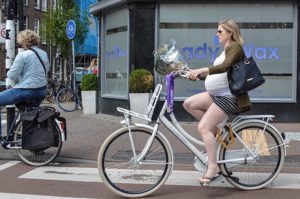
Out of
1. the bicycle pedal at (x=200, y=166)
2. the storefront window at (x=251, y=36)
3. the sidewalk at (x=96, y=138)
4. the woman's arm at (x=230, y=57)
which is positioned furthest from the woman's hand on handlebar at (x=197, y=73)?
the storefront window at (x=251, y=36)

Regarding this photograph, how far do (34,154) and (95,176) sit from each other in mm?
1253

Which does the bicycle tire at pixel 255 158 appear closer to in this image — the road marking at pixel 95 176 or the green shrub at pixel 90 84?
the road marking at pixel 95 176

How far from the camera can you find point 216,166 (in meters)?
5.36

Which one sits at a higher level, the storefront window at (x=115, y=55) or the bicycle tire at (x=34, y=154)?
the storefront window at (x=115, y=55)

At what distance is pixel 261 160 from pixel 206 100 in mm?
882

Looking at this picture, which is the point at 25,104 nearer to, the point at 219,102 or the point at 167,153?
the point at 167,153

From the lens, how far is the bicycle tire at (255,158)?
18.1 ft

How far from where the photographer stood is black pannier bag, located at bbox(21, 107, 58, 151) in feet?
22.6

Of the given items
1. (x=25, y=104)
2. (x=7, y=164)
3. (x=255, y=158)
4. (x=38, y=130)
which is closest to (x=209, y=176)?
(x=255, y=158)

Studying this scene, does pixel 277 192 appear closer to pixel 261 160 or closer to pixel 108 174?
pixel 261 160

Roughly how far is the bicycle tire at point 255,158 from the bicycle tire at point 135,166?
660 millimetres

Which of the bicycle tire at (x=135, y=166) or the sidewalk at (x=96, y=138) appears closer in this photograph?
the bicycle tire at (x=135, y=166)

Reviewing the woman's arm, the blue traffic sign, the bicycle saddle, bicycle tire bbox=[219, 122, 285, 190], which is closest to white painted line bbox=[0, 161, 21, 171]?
the bicycle saddle

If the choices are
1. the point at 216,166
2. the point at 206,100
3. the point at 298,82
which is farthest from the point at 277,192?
the point at 298,82
